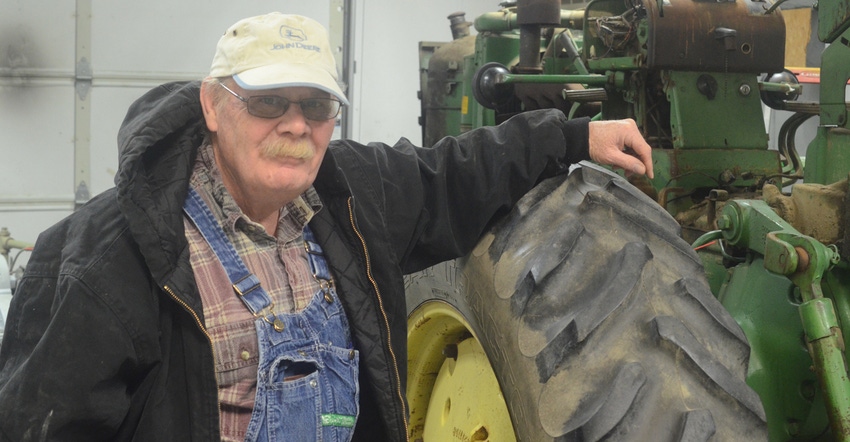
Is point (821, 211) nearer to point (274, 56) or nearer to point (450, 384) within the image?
point (450, 384)

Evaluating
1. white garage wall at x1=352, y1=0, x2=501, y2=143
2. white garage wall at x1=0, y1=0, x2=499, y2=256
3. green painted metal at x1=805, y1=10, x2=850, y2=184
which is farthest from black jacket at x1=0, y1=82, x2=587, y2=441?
white garage wall at x1=352, y1=0, x2=501, y2=143

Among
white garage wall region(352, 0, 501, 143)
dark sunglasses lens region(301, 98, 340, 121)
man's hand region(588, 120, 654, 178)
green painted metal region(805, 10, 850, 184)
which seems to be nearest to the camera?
dark sunglasses lens region(301, 98, 340, 121)

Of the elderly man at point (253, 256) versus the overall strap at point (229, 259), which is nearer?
the elderly man at point (253, 256)

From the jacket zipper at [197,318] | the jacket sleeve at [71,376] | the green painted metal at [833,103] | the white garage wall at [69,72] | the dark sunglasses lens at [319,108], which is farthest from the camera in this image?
the white garage wall at [69,72]

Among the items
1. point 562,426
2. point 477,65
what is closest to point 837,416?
point 562,426

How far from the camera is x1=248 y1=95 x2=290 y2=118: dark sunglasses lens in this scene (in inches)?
79.7

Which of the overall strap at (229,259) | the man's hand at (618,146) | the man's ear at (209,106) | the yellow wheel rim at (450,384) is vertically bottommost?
the yellow wheel rim at (450,384)

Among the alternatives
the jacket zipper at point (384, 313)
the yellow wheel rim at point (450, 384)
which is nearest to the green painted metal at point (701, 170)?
the yellow wheel rim at point (450, 384)

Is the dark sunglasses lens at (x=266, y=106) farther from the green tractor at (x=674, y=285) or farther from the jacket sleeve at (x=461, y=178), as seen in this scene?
the green tractor at (x=674, y=285)

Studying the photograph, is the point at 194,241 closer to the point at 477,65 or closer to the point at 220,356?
the point at 220,356

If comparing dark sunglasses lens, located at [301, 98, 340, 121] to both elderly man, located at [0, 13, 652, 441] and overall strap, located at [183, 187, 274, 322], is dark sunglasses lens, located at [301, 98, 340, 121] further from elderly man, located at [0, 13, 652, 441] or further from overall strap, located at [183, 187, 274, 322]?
overall strap, located at [183, 187, 274, 322]

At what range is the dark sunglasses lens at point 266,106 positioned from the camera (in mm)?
2025

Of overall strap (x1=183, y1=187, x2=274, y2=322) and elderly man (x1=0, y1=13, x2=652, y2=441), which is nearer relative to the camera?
elderly man (x1=0, y1=13, x2=652, y2=441)

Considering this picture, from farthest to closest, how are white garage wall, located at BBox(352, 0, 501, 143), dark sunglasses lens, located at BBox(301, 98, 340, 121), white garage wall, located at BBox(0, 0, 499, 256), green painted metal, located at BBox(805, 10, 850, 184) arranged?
white garage wall, located at BBox(352, 0, 501, 143) < white garage wall, located at BBox(0, 0, 499, 256) < green painted metal, located at BBox(805, 10, 850, 184) < dark sunglasses lens, located at BBox(301, 98, 340, 121)
